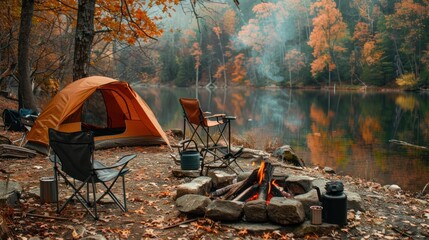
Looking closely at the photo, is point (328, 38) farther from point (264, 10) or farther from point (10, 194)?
point (10, 194)

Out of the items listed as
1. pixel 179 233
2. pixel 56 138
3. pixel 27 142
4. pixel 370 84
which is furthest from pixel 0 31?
pixel 370 84

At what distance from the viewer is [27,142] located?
8070 mm

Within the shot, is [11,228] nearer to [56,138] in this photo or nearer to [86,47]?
[56,138]

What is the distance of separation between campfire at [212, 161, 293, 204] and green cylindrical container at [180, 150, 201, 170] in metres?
1.37

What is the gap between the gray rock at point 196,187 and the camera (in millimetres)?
5127

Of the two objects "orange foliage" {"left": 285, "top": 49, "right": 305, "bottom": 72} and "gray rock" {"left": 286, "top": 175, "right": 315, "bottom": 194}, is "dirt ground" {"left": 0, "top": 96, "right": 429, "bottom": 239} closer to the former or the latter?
"gray rock" {"left": 286, "top": 175, "right": 315, "bottom": 194}

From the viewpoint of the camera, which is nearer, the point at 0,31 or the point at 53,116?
the point at 53,116

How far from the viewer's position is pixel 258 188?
16.5 ft

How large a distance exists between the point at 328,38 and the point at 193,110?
4061 centimetres

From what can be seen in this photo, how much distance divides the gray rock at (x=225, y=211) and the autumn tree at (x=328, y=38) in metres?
42.7

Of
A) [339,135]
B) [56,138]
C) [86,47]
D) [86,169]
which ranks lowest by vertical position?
[339,135]

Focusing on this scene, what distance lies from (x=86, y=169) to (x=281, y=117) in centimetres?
1886

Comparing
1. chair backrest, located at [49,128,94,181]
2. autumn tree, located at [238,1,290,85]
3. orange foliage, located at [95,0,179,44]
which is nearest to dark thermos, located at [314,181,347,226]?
chair backrest, located at [49,128,94,181]

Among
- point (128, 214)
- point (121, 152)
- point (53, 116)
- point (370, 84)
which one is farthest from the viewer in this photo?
point (370, 84)
